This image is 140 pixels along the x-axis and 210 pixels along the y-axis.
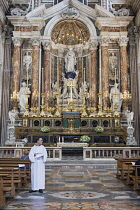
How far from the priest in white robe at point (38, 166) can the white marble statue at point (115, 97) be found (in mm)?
Result: 13090

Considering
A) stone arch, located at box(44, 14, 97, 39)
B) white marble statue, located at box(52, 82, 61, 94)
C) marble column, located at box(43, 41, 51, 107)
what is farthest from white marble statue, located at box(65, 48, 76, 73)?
stone arch, located at box(44, 14, 97, 39)

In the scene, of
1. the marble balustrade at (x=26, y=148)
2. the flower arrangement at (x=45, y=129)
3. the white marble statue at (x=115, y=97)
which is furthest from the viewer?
the white marble statue at (x=115, y=97)

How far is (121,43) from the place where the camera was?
2145 centimetres

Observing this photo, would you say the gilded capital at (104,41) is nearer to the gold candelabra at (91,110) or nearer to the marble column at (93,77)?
the marble column at (93,77)

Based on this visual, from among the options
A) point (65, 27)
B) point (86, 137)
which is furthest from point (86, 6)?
point (86, 137)

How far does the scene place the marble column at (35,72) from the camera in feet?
67.7

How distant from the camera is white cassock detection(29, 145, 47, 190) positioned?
7.07 m

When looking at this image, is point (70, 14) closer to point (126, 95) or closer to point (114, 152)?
point (126, 95)

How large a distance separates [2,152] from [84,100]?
8.09m

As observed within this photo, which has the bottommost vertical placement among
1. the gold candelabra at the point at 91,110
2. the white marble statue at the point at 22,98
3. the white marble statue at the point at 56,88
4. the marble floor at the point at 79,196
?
the marble floor at the point at 79,196

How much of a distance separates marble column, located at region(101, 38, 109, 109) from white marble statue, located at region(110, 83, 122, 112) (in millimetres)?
486

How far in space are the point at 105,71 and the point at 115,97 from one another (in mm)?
2176

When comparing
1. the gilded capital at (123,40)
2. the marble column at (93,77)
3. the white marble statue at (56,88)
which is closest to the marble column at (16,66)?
the white marble statue at (56,88)

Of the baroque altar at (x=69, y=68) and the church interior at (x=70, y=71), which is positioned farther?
the baroque altar at (x=69, y=68)
